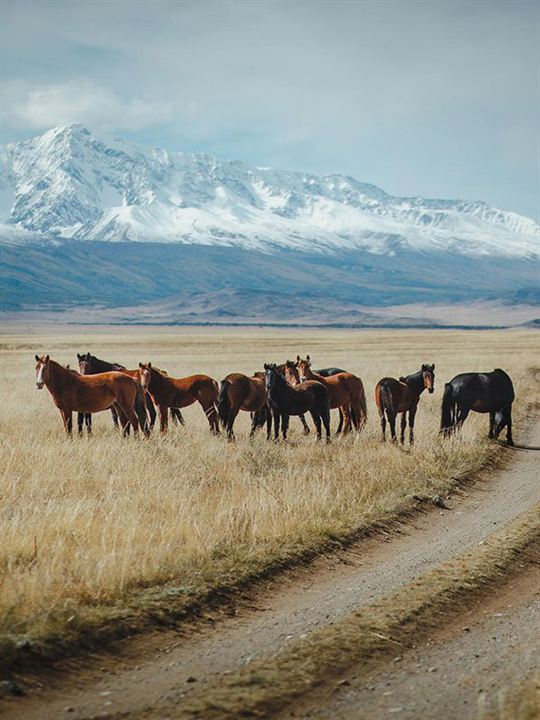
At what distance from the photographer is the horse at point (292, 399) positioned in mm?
17312

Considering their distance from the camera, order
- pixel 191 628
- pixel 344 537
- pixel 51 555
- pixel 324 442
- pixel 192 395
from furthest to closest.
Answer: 1. pixel 192 395
2. pixel 324 442
3. pixel 344 537
4. pixel 51 555
5. pixel 191 628

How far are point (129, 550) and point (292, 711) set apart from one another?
3114mm

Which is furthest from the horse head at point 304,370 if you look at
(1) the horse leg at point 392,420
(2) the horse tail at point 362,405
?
(1) the horse leg at point 392,420

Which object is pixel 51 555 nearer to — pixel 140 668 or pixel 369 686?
pixel 140 668

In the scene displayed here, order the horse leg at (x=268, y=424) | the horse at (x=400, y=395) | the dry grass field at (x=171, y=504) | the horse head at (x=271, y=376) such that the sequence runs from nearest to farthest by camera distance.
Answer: the dry grass field at (x=171, y=504) < the horse head at (x=271, y=376) < the horse leg at (x=268, y=424) < the horse at (x=400, y=395)

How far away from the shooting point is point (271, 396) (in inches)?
682

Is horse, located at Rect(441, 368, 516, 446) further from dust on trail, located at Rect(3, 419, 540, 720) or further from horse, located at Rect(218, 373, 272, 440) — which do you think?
dust on trail, located at Rect(3, 419, 540, 720)

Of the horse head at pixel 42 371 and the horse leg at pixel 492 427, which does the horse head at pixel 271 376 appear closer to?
the horse head at pixel 42 371

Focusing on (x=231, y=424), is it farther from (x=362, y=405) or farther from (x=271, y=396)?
(x=362, y=405)

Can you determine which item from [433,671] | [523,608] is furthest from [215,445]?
[433,671]

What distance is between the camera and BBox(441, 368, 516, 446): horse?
18.4 meters

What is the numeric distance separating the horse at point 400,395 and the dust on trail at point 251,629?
651 centimetres

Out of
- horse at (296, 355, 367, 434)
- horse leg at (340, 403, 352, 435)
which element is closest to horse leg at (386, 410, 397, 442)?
horse leg at (340, 403, 352, 435)

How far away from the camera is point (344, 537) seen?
33.2 feet
